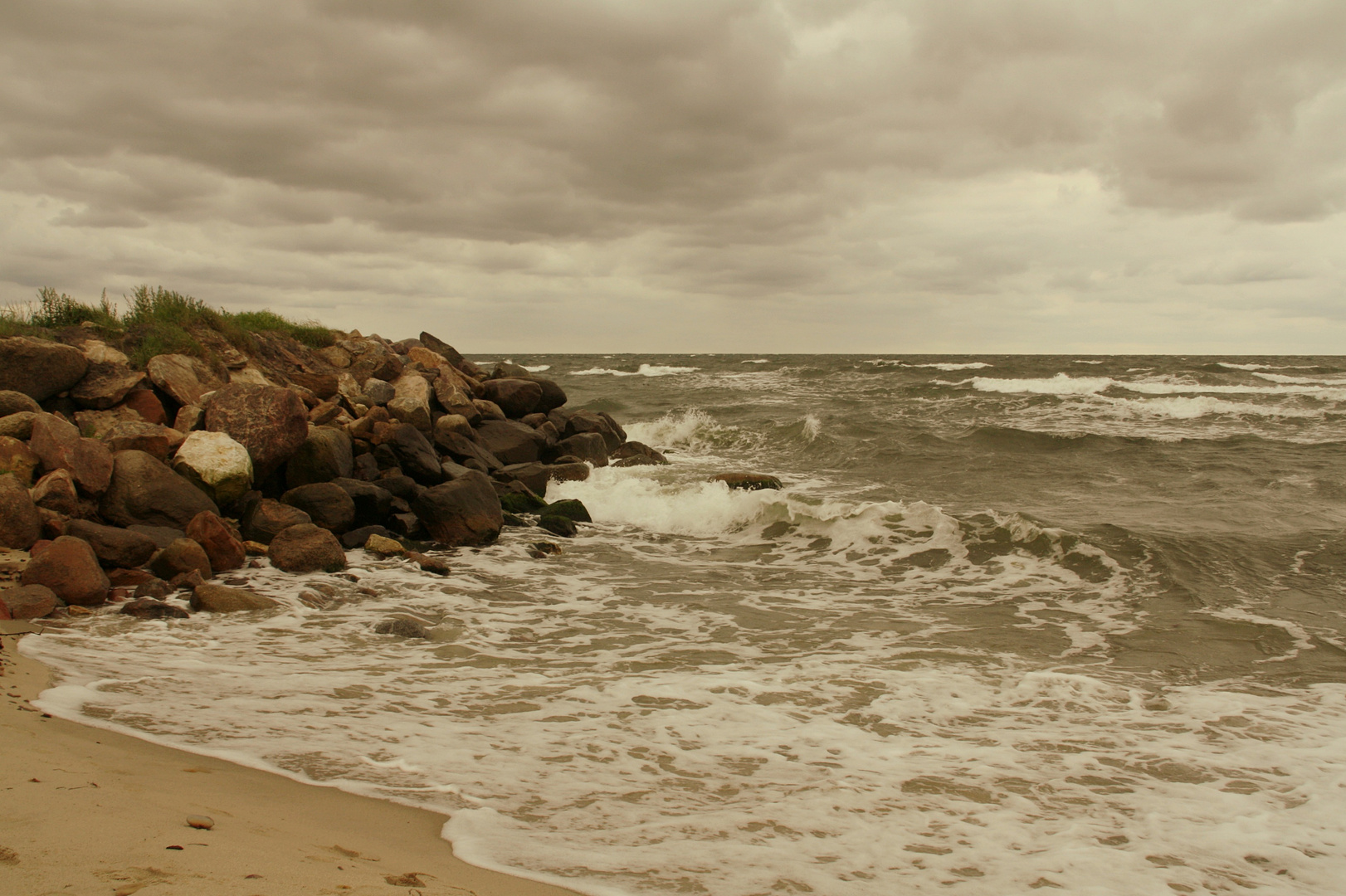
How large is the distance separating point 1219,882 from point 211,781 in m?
4.48

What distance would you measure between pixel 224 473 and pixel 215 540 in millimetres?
1300

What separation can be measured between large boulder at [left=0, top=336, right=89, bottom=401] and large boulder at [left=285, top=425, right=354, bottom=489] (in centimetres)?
275

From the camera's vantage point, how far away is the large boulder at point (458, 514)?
10.4 m

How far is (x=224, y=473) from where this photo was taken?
8.98 metres

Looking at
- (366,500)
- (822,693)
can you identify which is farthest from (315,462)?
(822,693)

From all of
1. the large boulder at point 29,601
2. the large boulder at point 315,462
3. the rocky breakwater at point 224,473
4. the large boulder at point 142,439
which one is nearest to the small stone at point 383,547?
the rocky breakwater at point 224,473

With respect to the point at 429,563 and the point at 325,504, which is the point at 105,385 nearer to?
the point at 325,504

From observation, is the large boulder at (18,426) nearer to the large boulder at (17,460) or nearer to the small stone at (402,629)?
the large boulder at (17,460)

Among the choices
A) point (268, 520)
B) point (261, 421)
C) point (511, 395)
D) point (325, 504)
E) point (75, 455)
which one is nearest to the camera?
point (75, 455)

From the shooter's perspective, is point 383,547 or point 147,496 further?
point 383,547

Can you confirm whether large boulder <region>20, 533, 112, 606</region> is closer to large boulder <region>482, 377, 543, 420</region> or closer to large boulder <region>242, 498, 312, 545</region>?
large boulder <region>242, 498, 312, 545</region>

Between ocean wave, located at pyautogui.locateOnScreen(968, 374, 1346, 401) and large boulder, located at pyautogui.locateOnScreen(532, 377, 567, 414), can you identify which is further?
ocean wave, located at pyautogui.locateOnScreen(968, 374, 1346, 401)

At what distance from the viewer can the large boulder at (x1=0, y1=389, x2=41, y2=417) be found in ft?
28.8

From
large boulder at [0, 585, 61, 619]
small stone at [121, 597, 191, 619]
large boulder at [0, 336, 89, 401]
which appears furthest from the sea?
large boulder at [0, 336, 89, 401]
